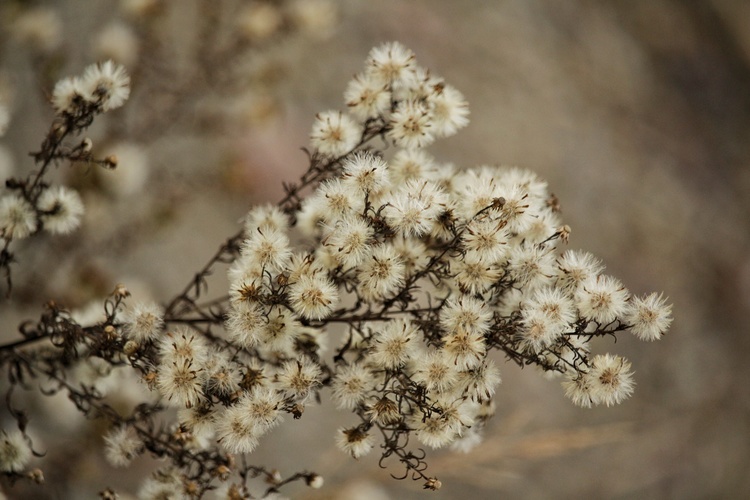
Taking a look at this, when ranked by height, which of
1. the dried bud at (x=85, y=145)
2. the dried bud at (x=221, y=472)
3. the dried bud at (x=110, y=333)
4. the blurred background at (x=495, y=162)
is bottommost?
the dried bud at (x=221, y=472)

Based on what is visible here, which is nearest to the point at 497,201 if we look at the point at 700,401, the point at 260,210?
the point at 260,210

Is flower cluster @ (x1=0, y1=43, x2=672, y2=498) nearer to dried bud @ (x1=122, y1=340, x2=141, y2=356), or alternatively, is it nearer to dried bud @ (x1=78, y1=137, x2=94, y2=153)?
dried bud @ (x1=122, y1=340, x2=141, y2=356)

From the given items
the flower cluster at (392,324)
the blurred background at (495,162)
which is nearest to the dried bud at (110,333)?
the flower cluster at (392,324)

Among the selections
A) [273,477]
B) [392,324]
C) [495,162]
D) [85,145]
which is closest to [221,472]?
[273,477]

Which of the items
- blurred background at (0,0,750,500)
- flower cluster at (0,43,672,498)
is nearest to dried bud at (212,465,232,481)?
flower cluster at (0,43,672,498)

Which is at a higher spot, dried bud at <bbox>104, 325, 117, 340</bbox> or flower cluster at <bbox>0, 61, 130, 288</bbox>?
flower cluster at <bbox>0, 61, 130, 288</bbox>

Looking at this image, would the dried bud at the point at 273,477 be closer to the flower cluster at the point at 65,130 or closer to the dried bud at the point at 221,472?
the dried bud at the point at 221,472

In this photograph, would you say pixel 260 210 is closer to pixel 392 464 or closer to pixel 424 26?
pixel 392 464

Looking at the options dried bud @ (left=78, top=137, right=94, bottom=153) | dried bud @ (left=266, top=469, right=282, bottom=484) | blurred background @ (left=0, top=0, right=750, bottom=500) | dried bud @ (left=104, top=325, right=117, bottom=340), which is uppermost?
blurred background @ (left=0, top=0, right=750, bottom=500)
